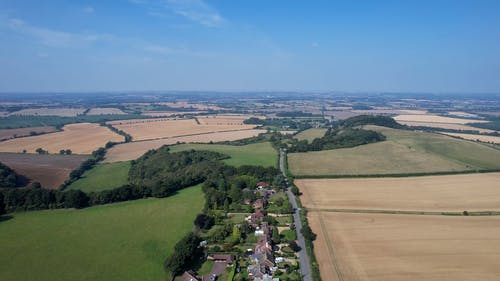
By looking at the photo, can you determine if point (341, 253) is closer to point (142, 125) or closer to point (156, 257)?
point (156, 257)

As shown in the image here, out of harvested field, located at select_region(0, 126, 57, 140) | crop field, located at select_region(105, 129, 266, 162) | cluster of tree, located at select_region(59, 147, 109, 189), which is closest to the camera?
cluster of tree, located at select_region(59, 147, 109, 189)

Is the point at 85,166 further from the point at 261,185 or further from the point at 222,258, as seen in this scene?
the point at 222,258

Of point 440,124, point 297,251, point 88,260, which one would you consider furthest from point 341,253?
point 440,124

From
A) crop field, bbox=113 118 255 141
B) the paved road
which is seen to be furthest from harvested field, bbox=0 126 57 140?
the paved road

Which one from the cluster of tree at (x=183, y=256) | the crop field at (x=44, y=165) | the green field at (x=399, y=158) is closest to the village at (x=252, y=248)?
the cluster of tree at (x=183, y=256)

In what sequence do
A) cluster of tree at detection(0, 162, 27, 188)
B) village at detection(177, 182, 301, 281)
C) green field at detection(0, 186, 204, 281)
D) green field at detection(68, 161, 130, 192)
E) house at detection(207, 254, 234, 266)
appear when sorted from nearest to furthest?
green field at detection(0, 186, 204, 281) < village at detection(177, 182, 301, 281) < house at detection(207, 254, 234, 266) < cluster of tree at detection(0, 162, 27, 188) < green field at detection(68, 161, 130, 192)

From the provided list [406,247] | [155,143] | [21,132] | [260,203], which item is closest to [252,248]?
[260,203]

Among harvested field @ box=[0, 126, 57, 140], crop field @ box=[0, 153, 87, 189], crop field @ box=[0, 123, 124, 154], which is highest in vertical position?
harvested field @ box=[0, 126, 57, 140]

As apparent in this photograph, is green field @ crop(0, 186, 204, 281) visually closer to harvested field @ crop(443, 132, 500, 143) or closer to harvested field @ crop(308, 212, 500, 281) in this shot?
harvested field @ crop(308, 212, 500, 281)

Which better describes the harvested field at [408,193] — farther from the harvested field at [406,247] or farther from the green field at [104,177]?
the green field at [104,177]
